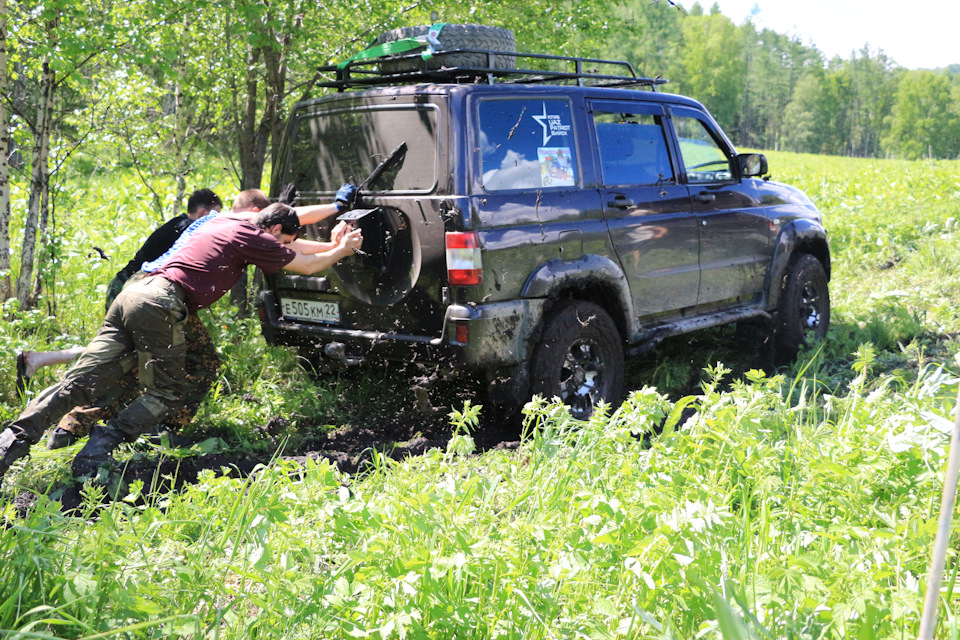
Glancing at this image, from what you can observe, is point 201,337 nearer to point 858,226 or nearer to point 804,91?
point 858,226

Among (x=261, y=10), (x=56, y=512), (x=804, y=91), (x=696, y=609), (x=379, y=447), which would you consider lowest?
(x=379, y=447)

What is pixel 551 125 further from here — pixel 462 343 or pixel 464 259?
pixel 462 343

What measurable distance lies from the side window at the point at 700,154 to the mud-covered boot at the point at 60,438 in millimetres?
4348

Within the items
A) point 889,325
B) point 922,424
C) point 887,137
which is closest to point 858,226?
point 889,325

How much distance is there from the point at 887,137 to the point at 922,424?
11250 centimetres

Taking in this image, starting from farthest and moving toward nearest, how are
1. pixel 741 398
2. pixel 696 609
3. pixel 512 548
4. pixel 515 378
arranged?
pixel 515 378
pixel 741 398
pixel 512 548
pixel 696 609

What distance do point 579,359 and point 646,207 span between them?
45.3 inches

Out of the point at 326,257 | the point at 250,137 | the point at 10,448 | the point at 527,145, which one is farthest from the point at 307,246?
the point at 250,137

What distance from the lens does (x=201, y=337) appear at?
5.11 metres

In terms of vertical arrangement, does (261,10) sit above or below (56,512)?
above

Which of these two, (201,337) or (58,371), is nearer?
(201,337)

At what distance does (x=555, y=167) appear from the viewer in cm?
502

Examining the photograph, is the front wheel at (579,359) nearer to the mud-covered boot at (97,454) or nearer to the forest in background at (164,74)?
the forest in background at (164,74)

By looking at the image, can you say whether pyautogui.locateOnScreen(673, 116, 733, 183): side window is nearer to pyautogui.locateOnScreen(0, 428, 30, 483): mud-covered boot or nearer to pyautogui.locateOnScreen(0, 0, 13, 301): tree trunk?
pyautogui.locateOnScreen(0, 428, 30, 483): mud-covered boot
